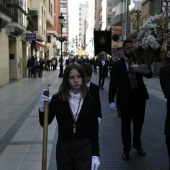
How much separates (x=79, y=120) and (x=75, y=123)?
0.05m

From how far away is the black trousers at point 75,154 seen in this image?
3135mm

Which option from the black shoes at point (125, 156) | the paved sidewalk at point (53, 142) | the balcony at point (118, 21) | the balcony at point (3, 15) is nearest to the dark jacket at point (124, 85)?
the black shoes at point (125, 156)

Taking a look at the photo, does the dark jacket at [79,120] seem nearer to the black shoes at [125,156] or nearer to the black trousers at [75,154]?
the black trousers at [75,154]


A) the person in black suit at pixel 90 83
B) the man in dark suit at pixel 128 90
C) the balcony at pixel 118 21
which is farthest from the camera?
the balcony at pixel 118 21

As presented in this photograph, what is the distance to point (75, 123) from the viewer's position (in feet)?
10.2

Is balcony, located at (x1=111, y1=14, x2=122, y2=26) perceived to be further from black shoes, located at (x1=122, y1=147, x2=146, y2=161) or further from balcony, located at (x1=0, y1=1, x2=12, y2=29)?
black shoes, located at (x1=122, y1=147, x2=146, y2=161)

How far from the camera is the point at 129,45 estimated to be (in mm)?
5246

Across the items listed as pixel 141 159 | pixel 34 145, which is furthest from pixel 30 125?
pixel 141 159

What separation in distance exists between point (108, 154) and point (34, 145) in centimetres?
147

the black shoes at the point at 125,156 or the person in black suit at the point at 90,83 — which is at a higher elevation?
the person in black suit at the point at 90,83

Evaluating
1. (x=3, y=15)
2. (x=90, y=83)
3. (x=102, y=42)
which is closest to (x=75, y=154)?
(x=90, y=83)

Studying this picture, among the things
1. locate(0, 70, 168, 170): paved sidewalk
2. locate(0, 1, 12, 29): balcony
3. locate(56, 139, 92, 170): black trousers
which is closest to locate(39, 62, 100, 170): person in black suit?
locate(56, 139, 92, 170): black trousers

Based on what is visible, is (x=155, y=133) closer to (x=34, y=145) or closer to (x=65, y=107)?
(x=34, y=145)

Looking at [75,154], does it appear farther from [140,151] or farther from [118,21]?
[118,21]
